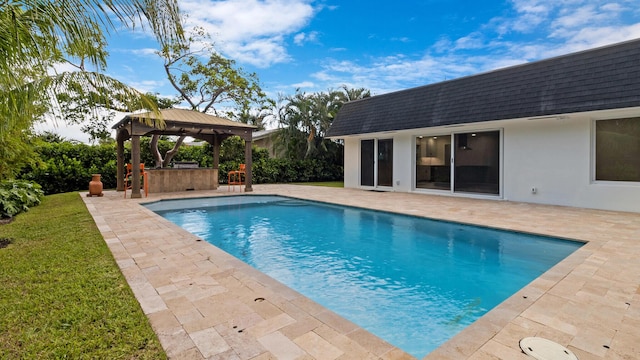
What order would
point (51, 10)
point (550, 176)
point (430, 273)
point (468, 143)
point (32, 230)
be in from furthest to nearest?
1. point (468, 143)
2. point (550, 176)
3. point (32, 230)
4. point (430, 273)
5. point (51, 10)

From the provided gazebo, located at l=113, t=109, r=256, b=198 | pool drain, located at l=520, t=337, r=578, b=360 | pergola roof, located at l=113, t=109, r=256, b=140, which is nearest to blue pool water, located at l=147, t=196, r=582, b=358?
pool drain, located at l=520, t=337, r=578, b=360

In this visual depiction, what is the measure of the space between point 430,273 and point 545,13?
11554 mm

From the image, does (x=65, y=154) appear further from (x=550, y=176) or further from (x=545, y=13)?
(x=545, y=13)

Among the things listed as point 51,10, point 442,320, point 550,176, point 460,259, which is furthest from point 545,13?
point 51,10

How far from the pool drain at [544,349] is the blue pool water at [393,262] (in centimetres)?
67

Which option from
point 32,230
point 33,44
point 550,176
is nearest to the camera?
point 33,44

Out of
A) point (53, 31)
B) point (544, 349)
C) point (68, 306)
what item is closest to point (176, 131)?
point (53, 31)

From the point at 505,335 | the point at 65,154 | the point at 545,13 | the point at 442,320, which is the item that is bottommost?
the point at 442,320

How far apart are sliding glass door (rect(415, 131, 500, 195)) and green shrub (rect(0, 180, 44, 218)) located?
1199 centimetres

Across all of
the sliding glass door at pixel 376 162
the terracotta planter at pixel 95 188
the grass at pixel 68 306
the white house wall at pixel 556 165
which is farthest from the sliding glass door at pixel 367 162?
the grass at pixel 68 306

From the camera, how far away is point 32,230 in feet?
19.0

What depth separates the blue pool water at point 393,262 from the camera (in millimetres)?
3105

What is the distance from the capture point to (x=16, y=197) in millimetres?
7996

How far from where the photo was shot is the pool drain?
2.02 m
